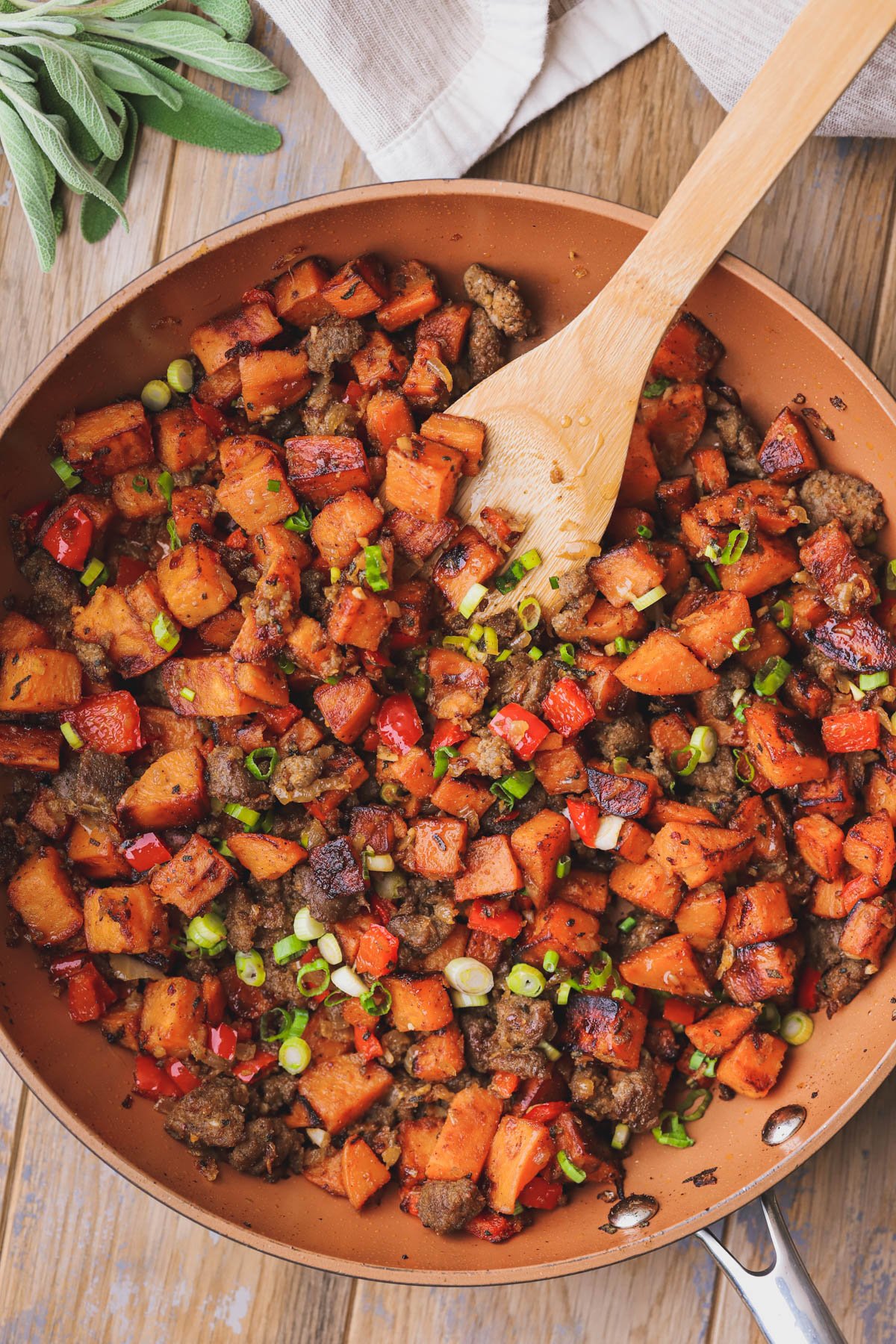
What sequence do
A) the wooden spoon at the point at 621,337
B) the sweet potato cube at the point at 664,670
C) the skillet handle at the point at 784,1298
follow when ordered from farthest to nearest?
the sweet potato cube at the point at 664,670 < the skillet handle at the point at 784,1298 < the wooden spoon at the point at 621,337

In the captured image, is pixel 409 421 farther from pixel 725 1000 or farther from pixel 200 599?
pixel 725 1000

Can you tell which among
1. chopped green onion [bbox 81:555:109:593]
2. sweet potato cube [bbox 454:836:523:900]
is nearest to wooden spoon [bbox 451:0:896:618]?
sweet potato cube [bbox 454:836:523:900]

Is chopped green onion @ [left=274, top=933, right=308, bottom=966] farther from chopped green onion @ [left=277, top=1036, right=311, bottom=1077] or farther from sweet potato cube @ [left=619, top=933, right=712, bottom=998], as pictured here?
sweet potato cube @ [left=619, top=933, right=712, bottom=998]

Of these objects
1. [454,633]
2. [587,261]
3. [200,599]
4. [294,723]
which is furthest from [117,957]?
[587,261]

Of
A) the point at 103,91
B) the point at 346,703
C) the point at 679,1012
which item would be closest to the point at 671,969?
the point at 679,1012

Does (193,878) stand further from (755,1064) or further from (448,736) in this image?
(755,1064)

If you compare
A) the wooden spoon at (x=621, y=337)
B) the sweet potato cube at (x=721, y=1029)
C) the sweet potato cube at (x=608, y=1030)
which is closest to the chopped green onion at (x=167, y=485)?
the wooden spoon at (x=621, y=337)

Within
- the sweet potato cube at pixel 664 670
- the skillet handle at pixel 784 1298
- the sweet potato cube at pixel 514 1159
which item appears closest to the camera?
the skillet handle at pixel 784 1298

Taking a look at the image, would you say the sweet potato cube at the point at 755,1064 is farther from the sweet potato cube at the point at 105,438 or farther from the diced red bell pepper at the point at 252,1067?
the sweet potato cube at the point at 105,438
